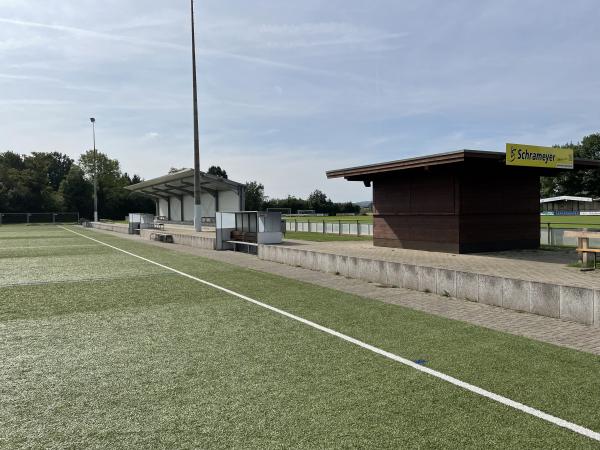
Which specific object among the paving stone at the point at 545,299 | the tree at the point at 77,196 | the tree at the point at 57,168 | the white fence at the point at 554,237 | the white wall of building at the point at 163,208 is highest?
the tree at the point at 57,168

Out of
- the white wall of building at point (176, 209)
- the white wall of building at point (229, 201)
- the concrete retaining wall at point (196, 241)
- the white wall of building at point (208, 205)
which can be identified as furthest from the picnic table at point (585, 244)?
the white wall of building at point (176, 209)

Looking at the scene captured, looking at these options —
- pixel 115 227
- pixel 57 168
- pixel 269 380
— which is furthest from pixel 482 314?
pixel 57 168

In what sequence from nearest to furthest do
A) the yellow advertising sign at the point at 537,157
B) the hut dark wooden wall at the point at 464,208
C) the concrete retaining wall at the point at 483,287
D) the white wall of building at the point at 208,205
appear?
1. the concrete retaining wall at the point at 483,287
2. the yellow advertising sign at the point at 537,157
3. the hut dark wooden wall at the point at 464,208
4. the white wall of building at the point at 208,205

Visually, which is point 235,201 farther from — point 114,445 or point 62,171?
point 62,171

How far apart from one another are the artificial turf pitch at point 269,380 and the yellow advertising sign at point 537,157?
23.8 feet

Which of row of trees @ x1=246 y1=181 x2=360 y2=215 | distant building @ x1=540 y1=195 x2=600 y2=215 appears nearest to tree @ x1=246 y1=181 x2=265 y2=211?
row of trees @ x1=246 y1=181 x2=360 y2=215

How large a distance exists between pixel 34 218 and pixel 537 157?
7376 cm

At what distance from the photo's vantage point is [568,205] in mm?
81062

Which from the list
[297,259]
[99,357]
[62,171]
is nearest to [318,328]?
[99,357]

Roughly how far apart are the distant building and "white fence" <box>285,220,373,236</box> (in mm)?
54462

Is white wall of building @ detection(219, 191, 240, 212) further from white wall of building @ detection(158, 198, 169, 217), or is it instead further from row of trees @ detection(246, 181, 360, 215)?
row of trees @ detection(246, 181, 360, 215)

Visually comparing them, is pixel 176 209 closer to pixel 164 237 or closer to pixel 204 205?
pixel 204 205

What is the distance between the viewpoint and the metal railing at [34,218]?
2657 inches

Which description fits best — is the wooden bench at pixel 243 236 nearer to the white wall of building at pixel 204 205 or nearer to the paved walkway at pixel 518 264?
the paved walkway at pixel 518 264
